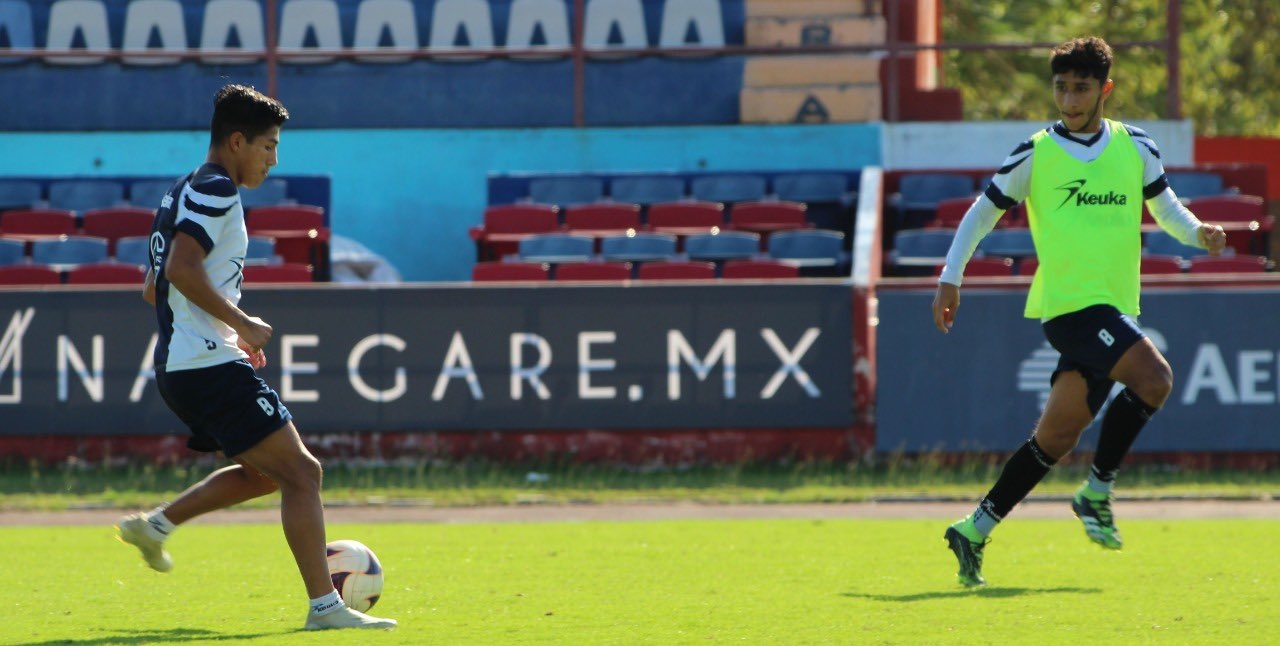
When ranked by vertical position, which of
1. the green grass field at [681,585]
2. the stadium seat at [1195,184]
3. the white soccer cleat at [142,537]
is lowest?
the green grass field at [681,585]

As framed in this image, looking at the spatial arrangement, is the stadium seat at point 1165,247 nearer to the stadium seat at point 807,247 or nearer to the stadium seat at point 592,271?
the stadium seat at point 807,247

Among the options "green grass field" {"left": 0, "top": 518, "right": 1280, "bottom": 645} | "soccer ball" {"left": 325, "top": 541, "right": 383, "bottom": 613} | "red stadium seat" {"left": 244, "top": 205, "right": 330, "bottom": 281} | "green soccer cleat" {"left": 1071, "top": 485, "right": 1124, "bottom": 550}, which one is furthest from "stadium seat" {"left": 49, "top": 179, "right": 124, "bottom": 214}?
"green soccer cleat" {"left": 1071, "top": 485, "right": 1124, "bottom": 550}

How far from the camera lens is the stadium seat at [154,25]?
20.7m

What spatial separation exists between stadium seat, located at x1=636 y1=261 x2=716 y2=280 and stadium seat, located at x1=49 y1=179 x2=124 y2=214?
19.0 feet

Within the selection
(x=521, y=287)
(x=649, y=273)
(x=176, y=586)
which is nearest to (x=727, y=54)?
(x=649, y=273)

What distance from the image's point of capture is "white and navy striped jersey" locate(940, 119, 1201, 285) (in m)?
7.29

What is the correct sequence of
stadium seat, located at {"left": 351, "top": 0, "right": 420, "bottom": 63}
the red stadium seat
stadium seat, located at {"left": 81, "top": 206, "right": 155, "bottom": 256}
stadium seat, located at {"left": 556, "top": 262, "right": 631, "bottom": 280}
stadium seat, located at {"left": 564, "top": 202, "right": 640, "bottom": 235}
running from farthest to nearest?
1. stadium seat, located at {"left": 351, "top": 0, "right": 420, "bottom": 63}
2. stadium seat, located at {"left": 81, "top": 206, "right": 155, "bottom": 256}
3. stadium seat, located at {"left": 564, "top": 202, "right": 640, "bottom": 235}
4. the red stadium seat
5. stadium seat, located at {"left": 556, "top": 262, "right": 631, "bottom": 280}

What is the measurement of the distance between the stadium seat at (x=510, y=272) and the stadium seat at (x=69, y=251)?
3.52m

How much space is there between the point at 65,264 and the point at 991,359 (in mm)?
8253

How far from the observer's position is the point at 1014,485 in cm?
742

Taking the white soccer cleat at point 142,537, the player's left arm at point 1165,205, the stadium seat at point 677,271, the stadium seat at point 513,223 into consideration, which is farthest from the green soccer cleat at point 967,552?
the stadium seat at point 513,223

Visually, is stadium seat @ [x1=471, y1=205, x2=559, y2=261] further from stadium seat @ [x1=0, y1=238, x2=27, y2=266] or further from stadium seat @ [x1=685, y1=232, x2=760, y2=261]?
stadium seat @ [x1=0, y1=238, x2=27, y2=266]

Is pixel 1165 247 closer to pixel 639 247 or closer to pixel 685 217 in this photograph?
pixel 685 217

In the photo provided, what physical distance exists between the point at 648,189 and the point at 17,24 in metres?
7.78
